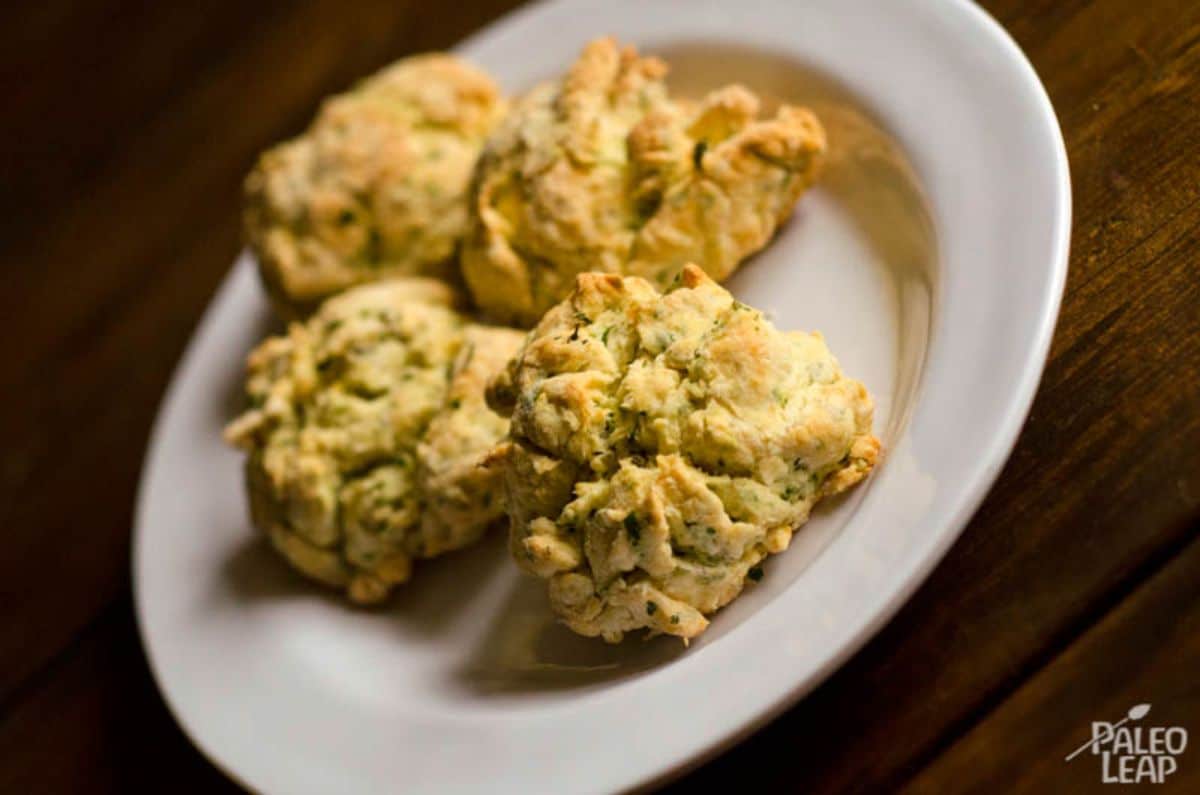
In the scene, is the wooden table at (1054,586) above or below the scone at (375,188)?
above

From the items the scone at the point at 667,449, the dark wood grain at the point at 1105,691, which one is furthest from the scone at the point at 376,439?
the dark wood grain at the point at 1105,691

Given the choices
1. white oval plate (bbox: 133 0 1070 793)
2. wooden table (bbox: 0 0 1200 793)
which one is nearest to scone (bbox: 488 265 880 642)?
white oval plate (bbox: 133 0 1070 793)

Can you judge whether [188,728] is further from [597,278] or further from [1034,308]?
[1034,308]

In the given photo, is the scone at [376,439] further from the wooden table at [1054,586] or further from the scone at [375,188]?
the wooden table at [1054,586]

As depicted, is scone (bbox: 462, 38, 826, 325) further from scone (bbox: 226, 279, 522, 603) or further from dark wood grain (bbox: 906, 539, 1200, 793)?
dark wood grain (bbox: 906, 539, 1200, 793)

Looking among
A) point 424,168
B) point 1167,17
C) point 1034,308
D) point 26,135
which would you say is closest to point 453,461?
point 424,168

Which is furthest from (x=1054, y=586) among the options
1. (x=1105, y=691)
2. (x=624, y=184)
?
(x=624, y=184)
